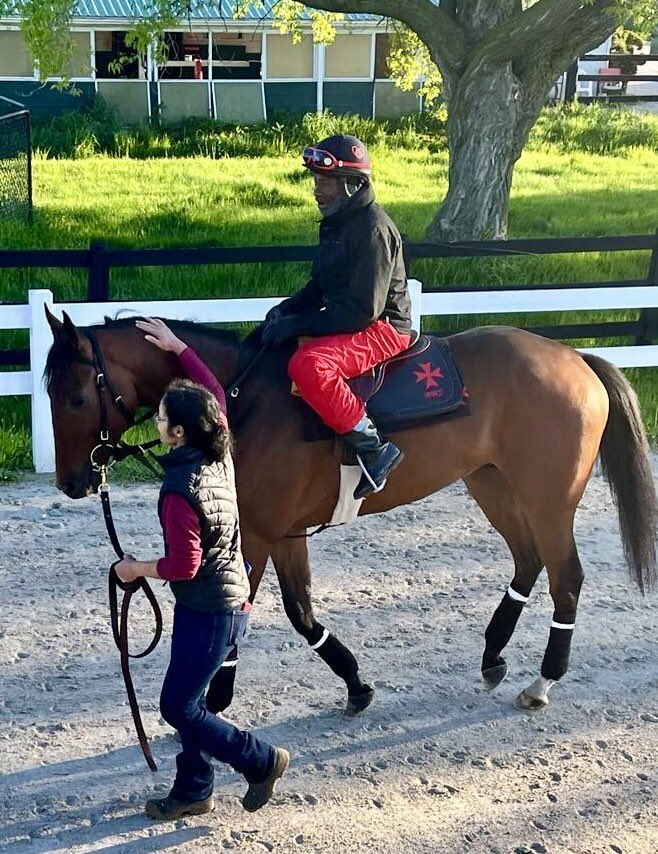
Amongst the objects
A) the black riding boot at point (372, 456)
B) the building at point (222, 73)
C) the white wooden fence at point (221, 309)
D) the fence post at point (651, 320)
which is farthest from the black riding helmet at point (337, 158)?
the building at point (222, 73)

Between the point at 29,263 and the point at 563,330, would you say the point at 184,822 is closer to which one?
the point at 29,263

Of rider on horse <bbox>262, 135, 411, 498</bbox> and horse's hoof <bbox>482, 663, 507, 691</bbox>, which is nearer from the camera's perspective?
rider on horse <bbox>262, 135, 411, 498</bbox>

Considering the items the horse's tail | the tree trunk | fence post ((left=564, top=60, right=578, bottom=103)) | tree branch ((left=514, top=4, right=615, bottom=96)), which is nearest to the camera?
the horse's tail

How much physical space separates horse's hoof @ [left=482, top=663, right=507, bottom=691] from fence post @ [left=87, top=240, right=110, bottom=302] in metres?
4.47

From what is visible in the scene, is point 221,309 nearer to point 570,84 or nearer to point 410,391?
point 410,391

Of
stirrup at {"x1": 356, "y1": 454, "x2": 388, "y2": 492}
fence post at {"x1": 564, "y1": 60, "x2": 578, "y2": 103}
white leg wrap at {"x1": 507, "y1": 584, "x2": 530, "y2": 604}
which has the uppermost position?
fence post at {"x1": 564, "y1": 60, "x2": 578, "y2": 103}

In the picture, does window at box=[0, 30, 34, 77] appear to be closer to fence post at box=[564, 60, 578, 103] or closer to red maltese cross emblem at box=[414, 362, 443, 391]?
fence post at box=[564, 60, 578, 103]

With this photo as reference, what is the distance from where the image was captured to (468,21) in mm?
12719

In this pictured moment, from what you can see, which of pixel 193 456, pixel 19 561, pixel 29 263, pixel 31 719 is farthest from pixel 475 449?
pixel 29 263

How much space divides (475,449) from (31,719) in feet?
7.61

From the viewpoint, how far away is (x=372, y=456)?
14.7 ft

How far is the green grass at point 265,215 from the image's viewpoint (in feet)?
36.8

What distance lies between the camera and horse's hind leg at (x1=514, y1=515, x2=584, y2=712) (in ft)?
16.1

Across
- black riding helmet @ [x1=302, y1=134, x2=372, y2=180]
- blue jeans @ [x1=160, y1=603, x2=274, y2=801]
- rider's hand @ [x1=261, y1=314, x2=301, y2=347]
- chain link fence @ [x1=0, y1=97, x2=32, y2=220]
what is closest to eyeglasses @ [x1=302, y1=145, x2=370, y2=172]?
black riding helmet @ [x1=302, y1=134, x2=372, y2=180]
